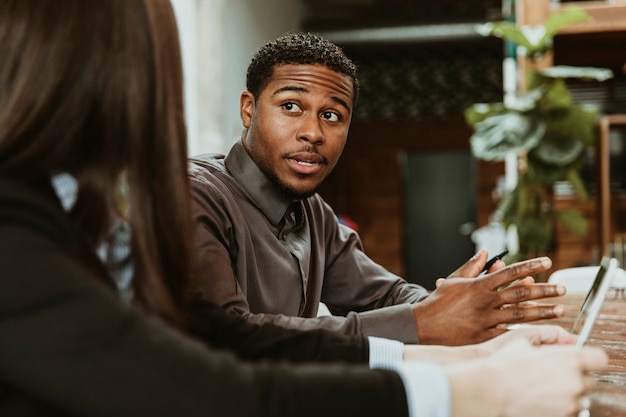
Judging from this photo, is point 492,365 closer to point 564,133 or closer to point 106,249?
point 106,249

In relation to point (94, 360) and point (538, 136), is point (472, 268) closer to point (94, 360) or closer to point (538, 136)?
point (94, 360)

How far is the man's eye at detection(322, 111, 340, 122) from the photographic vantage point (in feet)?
4.75

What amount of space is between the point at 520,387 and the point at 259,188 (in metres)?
0.83

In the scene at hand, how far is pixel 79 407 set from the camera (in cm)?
57

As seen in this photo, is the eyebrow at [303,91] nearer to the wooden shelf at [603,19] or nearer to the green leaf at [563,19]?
the green leaf at [563,19]

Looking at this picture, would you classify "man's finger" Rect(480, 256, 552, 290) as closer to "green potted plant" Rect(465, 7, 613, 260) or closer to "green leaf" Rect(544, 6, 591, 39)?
"green potted plant" Rect(465, 7, 613, 260)

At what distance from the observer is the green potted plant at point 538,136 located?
4.23 meters

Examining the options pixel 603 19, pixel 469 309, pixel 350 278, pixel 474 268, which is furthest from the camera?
pixel 603 19

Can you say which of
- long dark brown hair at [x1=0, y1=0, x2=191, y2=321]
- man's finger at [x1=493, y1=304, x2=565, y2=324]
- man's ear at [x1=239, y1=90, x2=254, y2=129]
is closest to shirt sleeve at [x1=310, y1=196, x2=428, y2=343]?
man's ear at [x1=239, y1=90, x2=254, y2=129]

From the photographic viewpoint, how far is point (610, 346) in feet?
4.66

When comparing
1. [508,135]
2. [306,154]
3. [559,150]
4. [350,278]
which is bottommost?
[350,278]

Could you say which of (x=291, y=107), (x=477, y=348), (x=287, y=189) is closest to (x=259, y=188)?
(x=287, y=189)

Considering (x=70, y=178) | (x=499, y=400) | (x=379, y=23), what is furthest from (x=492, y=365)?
(x=379, y=23)

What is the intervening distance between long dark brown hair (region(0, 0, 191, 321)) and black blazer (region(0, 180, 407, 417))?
0.04 meters
